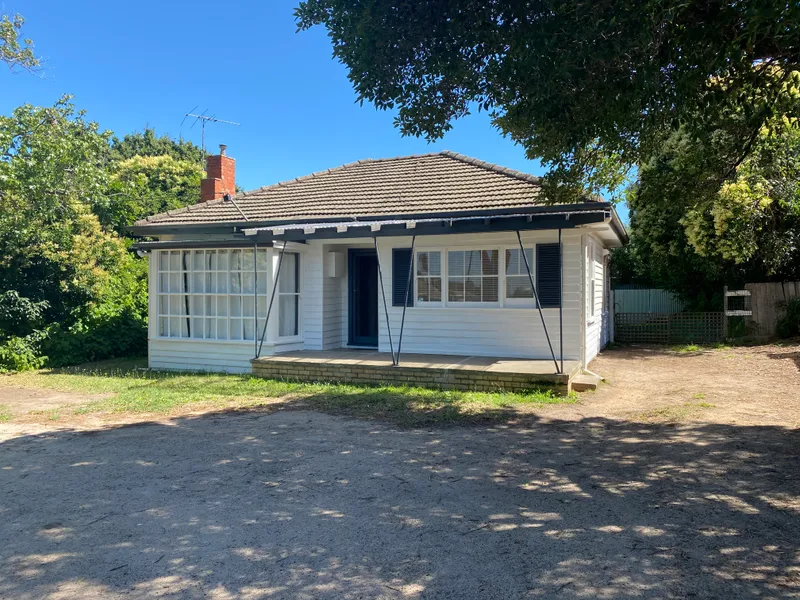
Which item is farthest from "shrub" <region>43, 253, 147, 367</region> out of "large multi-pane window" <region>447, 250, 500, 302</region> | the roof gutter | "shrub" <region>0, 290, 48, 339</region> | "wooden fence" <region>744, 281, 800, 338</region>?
"wooden fence" <region>744, 281, 800, 338</region>

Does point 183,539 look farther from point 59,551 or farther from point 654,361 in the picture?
point 654,361

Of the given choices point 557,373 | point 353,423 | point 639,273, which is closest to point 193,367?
point 353,423

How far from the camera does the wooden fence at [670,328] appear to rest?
1777 cm

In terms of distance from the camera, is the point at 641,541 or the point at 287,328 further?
the point at 287,328

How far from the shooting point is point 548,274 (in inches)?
434

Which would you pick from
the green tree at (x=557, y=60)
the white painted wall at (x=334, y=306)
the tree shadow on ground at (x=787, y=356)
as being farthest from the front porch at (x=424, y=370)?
the tree shadow on ground at (x=787, y=356)

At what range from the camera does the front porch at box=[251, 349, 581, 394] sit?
9.55 metres

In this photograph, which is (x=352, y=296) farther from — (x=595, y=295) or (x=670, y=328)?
(x=670, y=328)

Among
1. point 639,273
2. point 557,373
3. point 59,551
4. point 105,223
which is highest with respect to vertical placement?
point 105,223

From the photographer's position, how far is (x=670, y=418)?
8.01m

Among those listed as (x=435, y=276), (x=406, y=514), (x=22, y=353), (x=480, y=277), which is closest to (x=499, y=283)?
(x=480, y=277)

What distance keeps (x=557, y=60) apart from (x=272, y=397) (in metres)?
6.66

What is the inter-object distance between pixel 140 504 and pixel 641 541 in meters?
3.89

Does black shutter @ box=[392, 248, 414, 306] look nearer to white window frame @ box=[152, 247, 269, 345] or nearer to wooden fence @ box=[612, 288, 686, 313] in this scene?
white window frame @ box=[152, 247, 269, 345]
